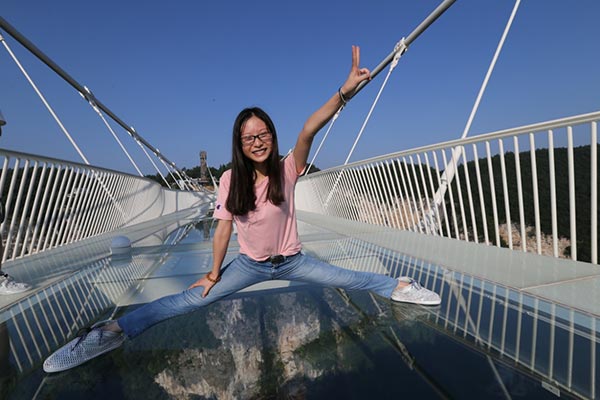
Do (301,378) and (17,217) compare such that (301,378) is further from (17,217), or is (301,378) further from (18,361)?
(17,217)

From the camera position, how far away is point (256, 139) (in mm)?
1468

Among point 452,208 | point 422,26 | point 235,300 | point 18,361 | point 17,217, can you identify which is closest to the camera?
point 18,361

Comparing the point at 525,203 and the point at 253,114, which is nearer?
the point at 253,114

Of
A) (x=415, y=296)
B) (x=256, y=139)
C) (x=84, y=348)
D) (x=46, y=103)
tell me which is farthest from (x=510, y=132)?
(x=46, y=103)

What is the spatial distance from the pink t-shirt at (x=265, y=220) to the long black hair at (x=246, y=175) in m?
0.03

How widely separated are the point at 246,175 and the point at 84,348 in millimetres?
907

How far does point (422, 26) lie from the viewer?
18.1 feet

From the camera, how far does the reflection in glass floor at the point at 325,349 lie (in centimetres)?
106

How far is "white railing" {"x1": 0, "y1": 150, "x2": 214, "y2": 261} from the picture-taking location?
339 cm

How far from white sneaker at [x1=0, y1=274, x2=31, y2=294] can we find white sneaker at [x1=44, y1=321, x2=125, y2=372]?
1.16 meters

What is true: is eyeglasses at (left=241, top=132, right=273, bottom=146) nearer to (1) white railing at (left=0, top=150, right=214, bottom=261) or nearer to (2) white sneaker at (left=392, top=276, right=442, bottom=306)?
(2) white sneaker at (left=392, top=276, right=442, bottom=306)

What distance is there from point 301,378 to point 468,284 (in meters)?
1.29

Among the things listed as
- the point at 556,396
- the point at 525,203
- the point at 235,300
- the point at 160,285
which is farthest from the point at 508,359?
the point at 525,203

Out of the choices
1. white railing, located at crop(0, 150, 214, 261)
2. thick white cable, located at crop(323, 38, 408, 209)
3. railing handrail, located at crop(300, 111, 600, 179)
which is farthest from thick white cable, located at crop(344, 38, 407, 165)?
white railing, located at crop(0, 150, 214, 261)
